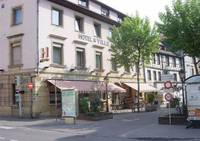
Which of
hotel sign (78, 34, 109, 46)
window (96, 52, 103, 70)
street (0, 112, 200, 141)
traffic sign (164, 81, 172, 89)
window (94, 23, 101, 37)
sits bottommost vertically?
street (0, 112, 200, 141)

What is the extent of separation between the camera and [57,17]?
98.6 ft

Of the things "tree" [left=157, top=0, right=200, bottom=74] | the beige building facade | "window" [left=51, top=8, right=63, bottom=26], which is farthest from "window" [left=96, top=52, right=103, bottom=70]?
"tree" [left=157, top=0, right=200, bottom=74]

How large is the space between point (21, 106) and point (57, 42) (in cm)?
595

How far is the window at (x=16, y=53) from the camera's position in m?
29.0

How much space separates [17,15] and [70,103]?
11.3 meters

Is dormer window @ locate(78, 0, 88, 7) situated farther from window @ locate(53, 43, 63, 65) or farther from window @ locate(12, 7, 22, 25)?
window @ locate(12, 7, 22, 25)

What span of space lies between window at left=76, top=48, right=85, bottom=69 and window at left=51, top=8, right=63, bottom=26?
125 inches

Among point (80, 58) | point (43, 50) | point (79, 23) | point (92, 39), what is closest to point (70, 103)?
point (43, 50)

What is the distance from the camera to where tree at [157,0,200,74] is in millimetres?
22594

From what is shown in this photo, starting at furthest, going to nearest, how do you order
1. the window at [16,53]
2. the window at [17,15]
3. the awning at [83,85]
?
1. the window at [17,15]
2. the window at [16,53]
3. the awning at [83,85]

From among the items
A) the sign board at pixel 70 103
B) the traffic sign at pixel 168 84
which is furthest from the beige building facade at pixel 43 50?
the traffic sign at pixel 168 84

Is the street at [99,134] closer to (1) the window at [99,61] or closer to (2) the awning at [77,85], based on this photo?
(2) the awning at [77,85]

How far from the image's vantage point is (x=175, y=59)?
194 ft

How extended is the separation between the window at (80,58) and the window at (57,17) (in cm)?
317
